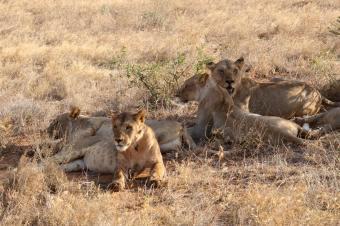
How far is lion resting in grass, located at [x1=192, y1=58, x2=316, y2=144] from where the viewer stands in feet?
25.3

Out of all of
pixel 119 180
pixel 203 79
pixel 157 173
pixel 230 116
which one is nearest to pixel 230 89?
pixel 230 116

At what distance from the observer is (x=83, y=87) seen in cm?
1116

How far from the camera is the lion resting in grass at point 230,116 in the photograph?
7.72 metres

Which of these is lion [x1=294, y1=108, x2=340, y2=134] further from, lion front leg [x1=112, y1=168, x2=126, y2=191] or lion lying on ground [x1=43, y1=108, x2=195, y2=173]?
lion front leg [x1=112, y1=168, x2=126, y2=191]

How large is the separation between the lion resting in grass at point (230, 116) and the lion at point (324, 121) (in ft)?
1.22

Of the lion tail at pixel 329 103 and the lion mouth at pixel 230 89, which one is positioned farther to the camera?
the lion tail at pixel 329 103

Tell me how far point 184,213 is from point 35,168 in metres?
1.75

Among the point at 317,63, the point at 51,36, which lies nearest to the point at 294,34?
the point at 317,63

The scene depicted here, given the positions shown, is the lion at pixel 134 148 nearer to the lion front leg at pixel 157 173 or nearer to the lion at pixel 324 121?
the lion front leg at pixel 157 173

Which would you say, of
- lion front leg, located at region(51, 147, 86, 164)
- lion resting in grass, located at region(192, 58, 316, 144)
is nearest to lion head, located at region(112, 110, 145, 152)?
lion front leg, located at region(51, 147, 86, 164)

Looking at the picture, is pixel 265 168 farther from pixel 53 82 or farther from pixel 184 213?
pixel 53 82

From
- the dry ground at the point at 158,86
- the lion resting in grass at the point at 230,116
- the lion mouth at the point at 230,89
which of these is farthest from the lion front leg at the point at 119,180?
the lion mouth at the point at 230,89

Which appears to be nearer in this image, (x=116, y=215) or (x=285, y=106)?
(x=116, y=215)

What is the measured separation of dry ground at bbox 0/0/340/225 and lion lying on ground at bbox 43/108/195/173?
0.29m
